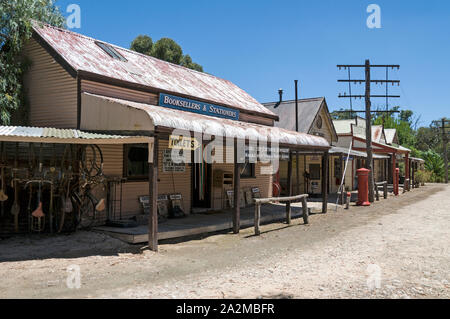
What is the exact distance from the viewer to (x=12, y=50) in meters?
11.0

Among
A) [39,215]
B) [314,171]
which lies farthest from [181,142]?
[314,171]

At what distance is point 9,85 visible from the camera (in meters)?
10.9

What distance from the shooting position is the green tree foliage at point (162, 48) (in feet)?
121

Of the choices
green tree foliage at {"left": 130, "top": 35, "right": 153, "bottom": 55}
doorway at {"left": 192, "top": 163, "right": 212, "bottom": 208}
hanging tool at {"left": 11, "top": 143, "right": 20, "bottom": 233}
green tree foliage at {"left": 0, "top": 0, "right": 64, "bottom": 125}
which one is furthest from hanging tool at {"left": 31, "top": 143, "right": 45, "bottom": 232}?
green tree foliage at {"left": 130, "top": 35, "right": 153, "bottom": 55}

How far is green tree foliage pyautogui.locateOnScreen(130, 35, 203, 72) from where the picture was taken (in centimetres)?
3688

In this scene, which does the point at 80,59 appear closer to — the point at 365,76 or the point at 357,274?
the point at 357,274

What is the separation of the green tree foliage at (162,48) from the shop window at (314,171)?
1844 cm

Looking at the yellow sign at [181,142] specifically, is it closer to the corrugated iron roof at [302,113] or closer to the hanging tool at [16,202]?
the hanging tool at [16,202]

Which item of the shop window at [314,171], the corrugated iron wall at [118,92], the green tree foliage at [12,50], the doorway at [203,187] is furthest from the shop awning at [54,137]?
the shop window at [314,171]

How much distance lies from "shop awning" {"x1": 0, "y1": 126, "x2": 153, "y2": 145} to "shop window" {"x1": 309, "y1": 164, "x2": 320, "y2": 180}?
16.6 metres

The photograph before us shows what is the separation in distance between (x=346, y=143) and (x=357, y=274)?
22188mm

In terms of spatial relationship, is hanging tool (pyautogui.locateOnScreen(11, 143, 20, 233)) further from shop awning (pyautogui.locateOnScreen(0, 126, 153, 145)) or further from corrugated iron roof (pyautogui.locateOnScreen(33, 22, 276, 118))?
corrugated iron roof (pyautogui.locateOnScreen(33, 22, 276, 118))
